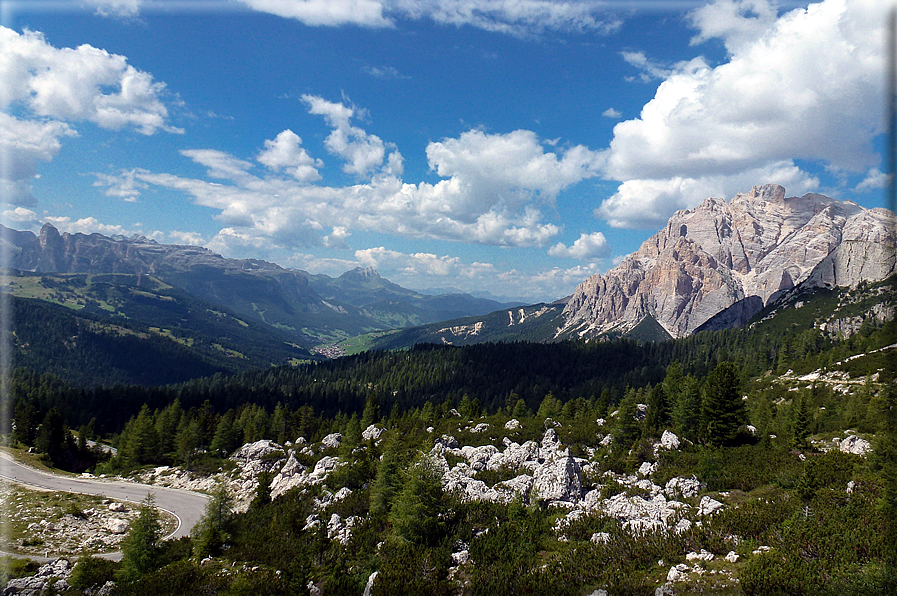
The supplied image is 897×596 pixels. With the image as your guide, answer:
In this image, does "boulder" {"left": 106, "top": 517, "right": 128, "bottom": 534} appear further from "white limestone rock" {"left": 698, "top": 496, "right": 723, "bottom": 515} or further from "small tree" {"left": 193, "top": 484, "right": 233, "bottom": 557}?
"white limestone rock" {"left": 698, "top": 496, "right": 723, "bottom": 515}

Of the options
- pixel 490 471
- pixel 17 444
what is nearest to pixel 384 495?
pixel 490 471

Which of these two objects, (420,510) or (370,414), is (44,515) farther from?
(370,414)

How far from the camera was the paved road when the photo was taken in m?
59.6

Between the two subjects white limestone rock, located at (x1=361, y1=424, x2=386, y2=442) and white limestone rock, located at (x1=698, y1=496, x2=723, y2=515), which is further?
white limestone rock, located at (x1=361, y1=424, x2=386, y2=442)

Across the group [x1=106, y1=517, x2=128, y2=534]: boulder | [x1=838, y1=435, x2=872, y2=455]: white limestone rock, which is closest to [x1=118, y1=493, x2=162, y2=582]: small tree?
[x1=106, y1=517, x2=128, y2=534]: boulder

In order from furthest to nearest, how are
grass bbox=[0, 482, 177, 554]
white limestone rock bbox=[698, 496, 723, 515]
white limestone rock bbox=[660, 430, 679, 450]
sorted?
grass bbox=[0, 482, 177, 554] → white limestone rock bbox=[660, 430, 679, 450] → white limestone rock bbox=[698, 496, 723, 515]

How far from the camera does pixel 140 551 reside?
1469 inches

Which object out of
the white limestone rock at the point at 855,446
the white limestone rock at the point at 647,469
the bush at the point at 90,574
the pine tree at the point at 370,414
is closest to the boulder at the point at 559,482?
the white limestone rock at the point at 647,469

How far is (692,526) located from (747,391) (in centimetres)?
9929

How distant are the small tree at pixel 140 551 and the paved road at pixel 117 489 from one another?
17.8 meters

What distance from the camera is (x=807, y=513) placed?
23.4 m

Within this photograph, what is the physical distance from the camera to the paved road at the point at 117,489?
5959cm

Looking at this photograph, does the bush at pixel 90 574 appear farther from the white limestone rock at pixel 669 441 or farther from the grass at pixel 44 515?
the white limestone rock at pixel 669 441

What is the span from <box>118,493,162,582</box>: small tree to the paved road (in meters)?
17.8
